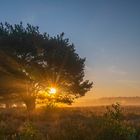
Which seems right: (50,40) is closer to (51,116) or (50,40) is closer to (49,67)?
(49,67)

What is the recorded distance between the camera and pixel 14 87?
49.7 meters

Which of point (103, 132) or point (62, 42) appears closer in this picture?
point (103, 132)

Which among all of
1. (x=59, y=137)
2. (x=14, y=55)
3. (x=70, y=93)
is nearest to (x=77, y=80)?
(x=70, y=93)

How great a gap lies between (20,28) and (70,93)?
1009 centimetres

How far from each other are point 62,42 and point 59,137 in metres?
32.6

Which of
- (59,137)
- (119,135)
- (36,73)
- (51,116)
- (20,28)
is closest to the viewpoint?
(119,135)

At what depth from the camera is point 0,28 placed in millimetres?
53062

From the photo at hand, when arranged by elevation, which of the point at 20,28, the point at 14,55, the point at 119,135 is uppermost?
the point at 20,28

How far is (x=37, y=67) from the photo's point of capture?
49406mm

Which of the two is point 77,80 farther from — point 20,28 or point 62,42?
point 20,28

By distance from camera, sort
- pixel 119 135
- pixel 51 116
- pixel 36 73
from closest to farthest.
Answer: pixel 119 135 → pixel 51 116 → pixel 36 73

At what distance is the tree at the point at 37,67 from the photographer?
49562 millimetres

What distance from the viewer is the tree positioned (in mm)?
49562

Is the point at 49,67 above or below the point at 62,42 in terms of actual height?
below
